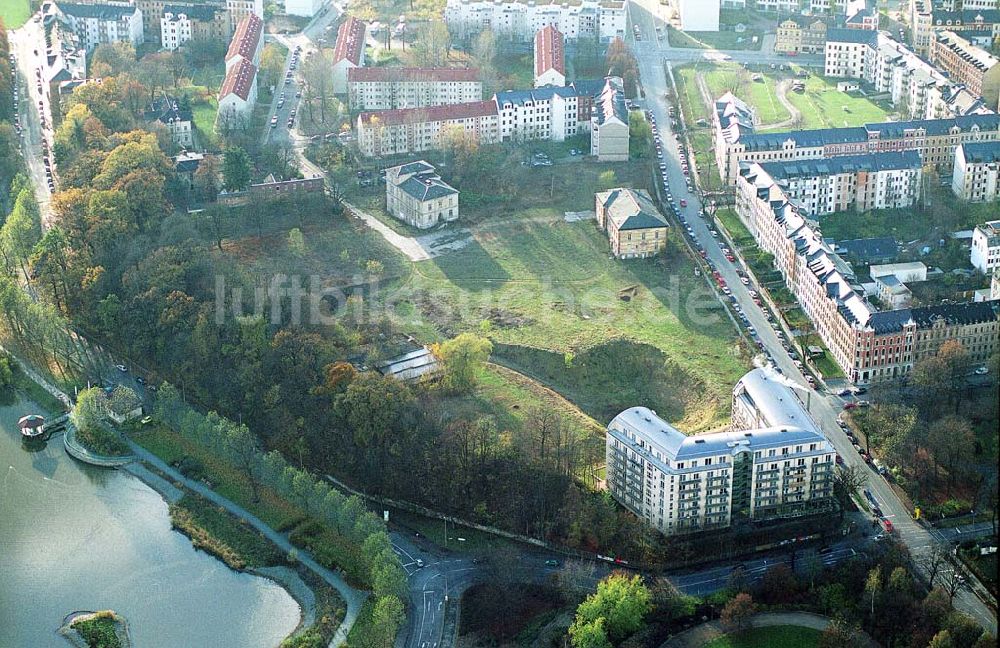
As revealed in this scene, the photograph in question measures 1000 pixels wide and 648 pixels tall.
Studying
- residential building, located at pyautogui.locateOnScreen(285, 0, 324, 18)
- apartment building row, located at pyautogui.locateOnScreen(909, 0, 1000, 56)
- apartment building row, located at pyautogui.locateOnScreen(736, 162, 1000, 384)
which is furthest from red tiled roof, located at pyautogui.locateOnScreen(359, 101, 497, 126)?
apartment building row, located at pyautogui.locateOnScreen(909, 0, 1000, 56)

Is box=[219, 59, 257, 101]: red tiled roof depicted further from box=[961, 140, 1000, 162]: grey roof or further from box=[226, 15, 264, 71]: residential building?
box=[961, 140, 1000, 162]: grey roof

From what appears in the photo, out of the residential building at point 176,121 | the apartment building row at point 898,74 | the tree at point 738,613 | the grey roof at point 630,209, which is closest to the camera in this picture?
the tree at point 738,613

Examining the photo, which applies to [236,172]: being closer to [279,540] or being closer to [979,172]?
[279,540]

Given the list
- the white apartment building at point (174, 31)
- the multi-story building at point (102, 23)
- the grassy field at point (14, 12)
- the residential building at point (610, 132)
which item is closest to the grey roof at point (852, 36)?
the residential building at point (610, 132)

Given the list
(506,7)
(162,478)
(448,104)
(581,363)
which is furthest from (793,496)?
(506,7)

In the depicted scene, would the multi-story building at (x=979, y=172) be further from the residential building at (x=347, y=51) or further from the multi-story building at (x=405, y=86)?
the residential building at (x=347, y=51)

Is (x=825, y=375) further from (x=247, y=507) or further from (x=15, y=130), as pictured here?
(x=15, y=130)

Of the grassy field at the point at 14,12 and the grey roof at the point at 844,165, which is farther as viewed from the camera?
the grassy field at the point at 14,12
